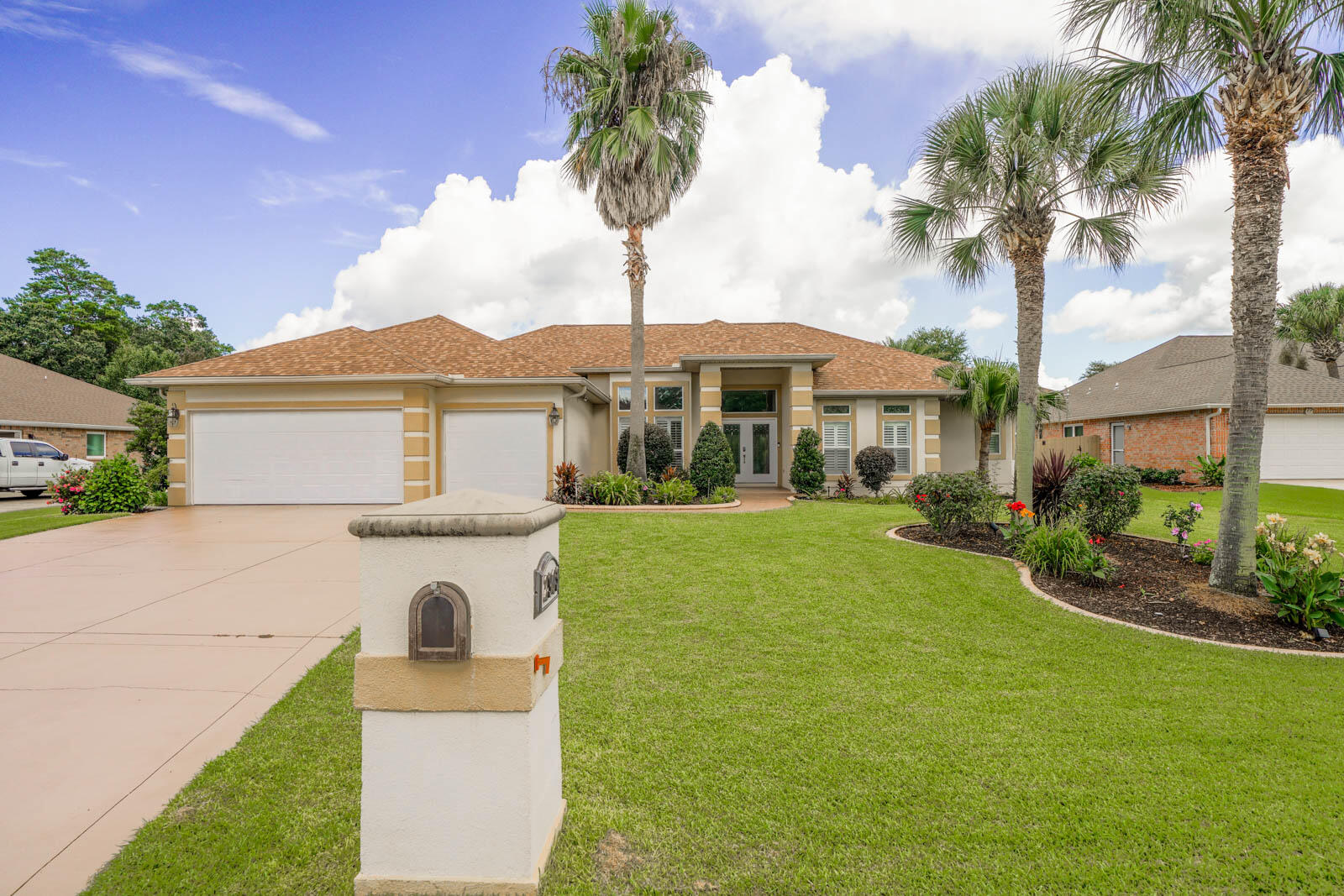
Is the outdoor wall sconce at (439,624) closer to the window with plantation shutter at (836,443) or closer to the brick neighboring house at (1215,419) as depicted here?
the window with plantation shutter at (836,443)

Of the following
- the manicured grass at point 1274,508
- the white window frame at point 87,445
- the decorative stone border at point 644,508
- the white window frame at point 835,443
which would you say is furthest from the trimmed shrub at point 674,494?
the white window frame at point 87,445

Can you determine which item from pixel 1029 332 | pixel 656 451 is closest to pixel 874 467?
pixel 656 451

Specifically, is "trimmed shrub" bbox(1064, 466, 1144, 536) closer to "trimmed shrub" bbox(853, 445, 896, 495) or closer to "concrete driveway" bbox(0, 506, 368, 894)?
"trimmed shrub" bbox(853, 445, 896, 495)

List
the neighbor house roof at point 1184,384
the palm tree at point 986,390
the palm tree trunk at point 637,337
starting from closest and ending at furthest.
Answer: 1. the palm tree trunk at point 637,337
2. the palm tree at point 986,390
3. the neighbor house roof at point 1184,384

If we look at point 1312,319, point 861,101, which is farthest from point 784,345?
point 1312,319

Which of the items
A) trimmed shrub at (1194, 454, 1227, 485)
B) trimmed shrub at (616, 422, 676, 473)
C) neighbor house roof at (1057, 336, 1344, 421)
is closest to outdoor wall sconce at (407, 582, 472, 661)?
trimmed shrub at (616, 422, 676, 473)

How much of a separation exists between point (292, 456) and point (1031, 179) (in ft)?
51.9

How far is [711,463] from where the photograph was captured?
14.3 meters

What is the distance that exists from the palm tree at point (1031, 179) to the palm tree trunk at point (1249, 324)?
2525 millimetres

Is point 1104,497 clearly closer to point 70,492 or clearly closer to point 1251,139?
point 1251,139

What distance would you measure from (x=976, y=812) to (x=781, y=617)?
3.01 m

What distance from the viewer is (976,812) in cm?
268

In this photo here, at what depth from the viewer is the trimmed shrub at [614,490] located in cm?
1298

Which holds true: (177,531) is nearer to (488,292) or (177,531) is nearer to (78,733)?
(78,733)
